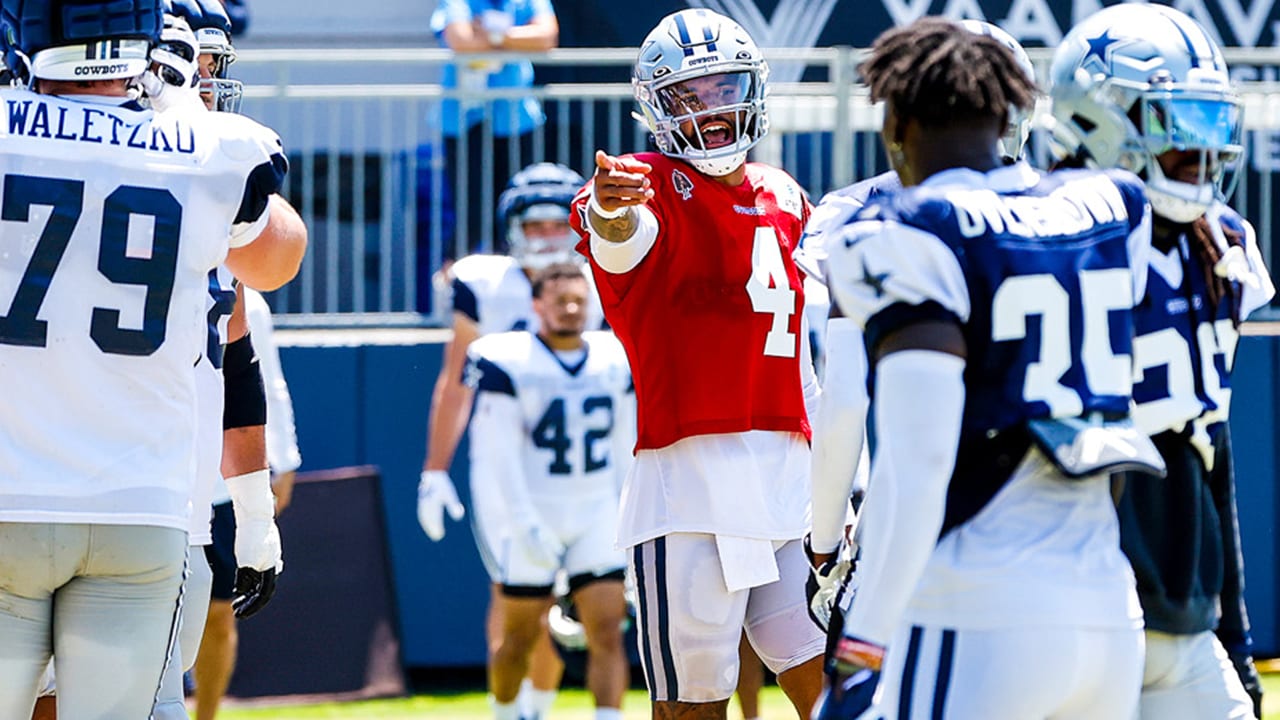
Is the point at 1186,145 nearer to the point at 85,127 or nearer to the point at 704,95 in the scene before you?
the point at 704,95

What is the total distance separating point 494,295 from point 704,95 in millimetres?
3452

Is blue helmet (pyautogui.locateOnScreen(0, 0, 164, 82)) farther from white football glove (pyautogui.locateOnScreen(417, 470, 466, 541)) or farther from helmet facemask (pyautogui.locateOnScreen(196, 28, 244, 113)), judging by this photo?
white football glove (pyautogui.locateOnScreen(417, 470, 466, 541))

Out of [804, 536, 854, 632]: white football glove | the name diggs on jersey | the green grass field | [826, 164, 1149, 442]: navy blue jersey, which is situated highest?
the name diggs on jersey

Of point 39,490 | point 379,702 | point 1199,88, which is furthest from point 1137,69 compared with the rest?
point 379,702

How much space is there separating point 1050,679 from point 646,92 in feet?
7.55

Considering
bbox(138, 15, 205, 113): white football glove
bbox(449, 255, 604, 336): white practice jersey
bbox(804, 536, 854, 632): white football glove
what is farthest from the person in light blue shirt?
bbox(804, 536, 854, 632): white football glove

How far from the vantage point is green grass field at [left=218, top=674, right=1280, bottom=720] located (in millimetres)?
7969

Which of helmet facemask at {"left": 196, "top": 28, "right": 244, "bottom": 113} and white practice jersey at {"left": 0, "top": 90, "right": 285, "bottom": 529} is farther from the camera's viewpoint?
helmet facemask at {"left": 196, "top": 28, "right": 244, "bottom": 113}

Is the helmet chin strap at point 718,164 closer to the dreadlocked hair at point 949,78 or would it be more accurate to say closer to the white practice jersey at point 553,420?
the dreadlocked hair at point 949,78

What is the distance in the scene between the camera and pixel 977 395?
3.03 metres

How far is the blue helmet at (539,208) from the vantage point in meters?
8.07

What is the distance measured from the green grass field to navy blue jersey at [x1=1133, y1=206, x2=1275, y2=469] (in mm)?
4401

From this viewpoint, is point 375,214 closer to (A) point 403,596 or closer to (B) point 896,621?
(A) point 403,596

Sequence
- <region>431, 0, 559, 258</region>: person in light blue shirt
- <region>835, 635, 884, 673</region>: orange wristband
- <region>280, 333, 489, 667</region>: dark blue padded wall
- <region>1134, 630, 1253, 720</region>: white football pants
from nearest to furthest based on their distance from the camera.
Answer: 1. <region>835, 635, 884, 673</region>: orange wristband
2. <region>1134, 630, 1253, 720</region>: white football pants
3. <region>280, 333, 489, 667</region>: dark blue padded wall
4. <region>431, 0, 559, 258</region>: person in light blue shirt
